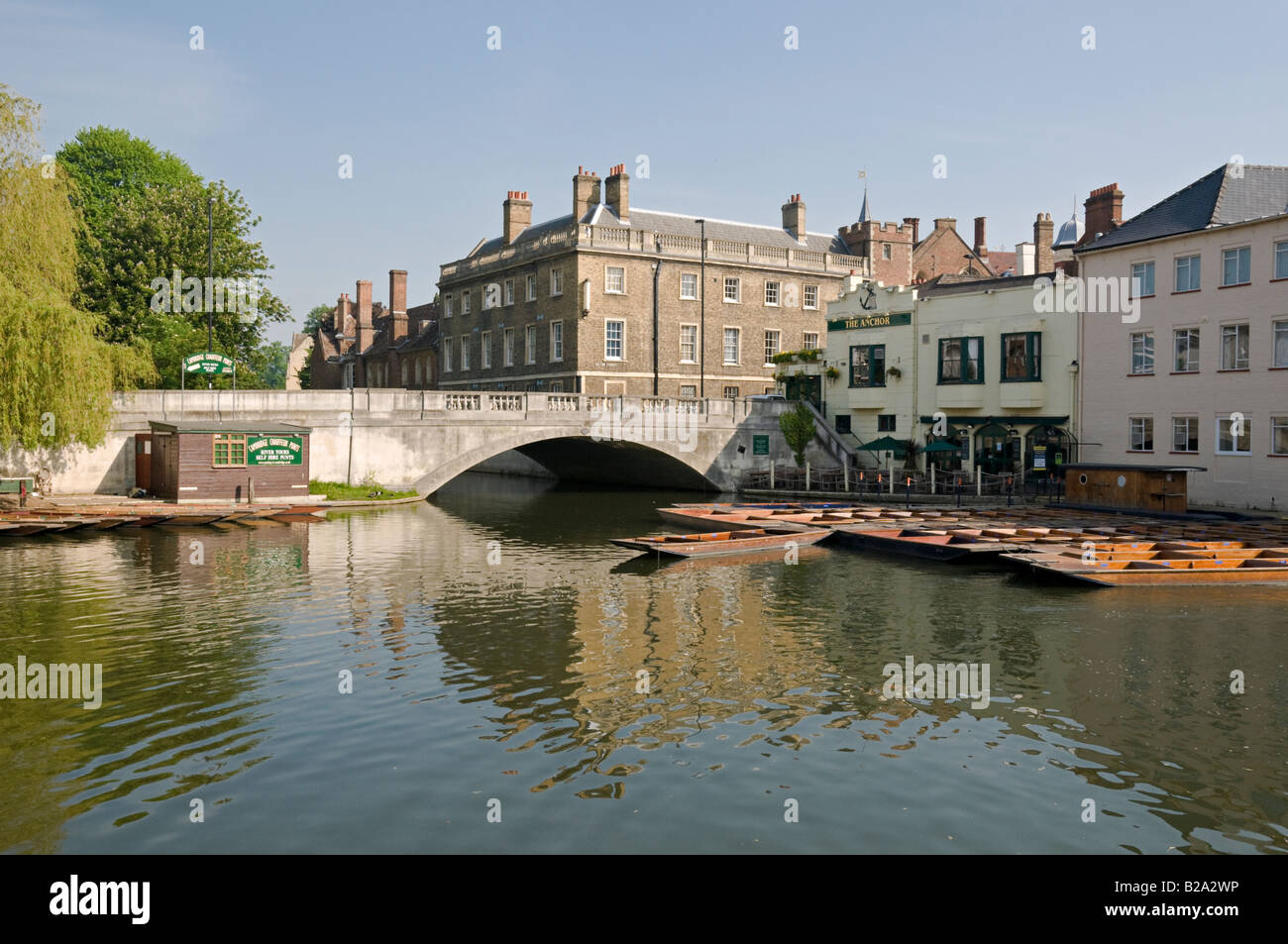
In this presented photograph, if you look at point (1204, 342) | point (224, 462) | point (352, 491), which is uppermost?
point (1204, 342)

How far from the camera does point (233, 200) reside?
54.0 m

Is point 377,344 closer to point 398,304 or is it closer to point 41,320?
point 398,304

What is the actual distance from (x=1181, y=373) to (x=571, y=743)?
106 ft

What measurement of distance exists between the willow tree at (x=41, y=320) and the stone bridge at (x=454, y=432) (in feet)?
8.70

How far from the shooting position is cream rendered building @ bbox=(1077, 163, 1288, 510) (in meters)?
34.1

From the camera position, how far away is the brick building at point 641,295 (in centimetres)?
5484

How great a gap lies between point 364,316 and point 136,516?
54.1 metres

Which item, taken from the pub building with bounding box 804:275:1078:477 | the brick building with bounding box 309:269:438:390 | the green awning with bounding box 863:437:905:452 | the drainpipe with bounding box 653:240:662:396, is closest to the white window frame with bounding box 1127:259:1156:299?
the pub building with bounding box 804:275:1078:477

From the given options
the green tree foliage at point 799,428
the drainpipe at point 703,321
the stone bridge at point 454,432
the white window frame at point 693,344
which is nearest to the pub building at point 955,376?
the green tree foliage at point 799,428

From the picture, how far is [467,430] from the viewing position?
42438mm

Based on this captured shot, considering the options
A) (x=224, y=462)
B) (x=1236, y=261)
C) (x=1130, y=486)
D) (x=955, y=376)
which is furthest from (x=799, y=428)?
(x=224, y=462)

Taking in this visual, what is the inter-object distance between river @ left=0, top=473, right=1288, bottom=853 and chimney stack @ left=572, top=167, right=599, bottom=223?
115 ft

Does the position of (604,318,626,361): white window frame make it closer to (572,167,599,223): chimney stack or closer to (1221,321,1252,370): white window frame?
(572,167,599,223): chimney stack
